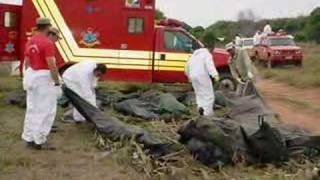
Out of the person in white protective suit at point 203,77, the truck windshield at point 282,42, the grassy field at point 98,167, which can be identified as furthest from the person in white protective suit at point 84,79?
the truck windshield at point 282,42

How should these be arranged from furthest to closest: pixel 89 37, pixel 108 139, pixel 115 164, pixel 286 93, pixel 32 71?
pixel 286 93
pixel 89 37
pixel 108 139
pixel 32 71
pixel 115 164

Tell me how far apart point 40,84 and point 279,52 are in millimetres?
22495

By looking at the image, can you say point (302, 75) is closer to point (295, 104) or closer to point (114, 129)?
point (295, 104)

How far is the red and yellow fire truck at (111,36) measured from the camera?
16.3m

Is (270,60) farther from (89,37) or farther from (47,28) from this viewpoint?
(47,28)

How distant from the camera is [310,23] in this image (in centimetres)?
4919

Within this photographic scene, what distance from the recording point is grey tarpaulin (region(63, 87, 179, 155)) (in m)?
8.42

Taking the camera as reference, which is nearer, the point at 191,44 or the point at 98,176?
the point at 98,176

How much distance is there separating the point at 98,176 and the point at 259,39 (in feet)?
87.1

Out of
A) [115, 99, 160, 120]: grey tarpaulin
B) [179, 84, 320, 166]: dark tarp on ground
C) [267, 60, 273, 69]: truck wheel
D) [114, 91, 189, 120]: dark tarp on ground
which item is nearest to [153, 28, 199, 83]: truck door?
[114, 91, 189, 120]: dark tarp on ground

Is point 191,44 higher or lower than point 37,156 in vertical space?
higher

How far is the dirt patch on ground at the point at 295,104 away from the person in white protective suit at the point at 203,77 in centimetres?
159

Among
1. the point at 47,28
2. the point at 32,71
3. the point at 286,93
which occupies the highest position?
the point at 47,28

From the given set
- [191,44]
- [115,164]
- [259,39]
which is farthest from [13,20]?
[259,39]
